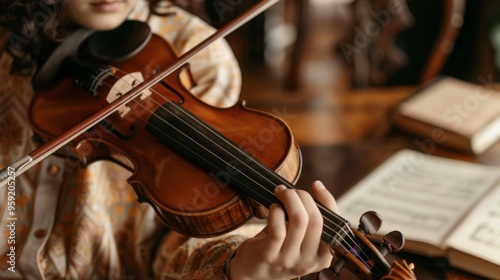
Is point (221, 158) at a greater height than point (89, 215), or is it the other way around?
point (221, 158)

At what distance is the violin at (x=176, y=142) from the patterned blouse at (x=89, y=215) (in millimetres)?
65

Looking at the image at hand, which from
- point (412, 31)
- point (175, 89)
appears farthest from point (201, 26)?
point (412, 31)

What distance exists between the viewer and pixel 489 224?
0.80 meters

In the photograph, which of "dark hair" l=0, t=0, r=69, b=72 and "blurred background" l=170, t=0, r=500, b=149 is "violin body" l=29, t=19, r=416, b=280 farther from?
"blurred background" l=170, t=0, r=500, b=149

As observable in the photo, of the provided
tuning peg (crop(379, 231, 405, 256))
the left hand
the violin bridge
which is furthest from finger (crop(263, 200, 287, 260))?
the violin bridge

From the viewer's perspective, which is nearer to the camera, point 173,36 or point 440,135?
point 173,36

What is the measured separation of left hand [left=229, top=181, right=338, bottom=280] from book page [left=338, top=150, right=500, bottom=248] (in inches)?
9.6

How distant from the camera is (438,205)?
34.0 inches

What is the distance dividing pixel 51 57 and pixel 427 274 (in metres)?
0.53

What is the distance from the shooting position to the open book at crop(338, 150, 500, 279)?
0.76 metres

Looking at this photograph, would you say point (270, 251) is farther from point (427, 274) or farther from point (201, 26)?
point (201, 26)

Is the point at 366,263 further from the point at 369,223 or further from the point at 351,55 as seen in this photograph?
the point at 351,55

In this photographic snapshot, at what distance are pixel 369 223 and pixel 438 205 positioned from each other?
0.99 feet

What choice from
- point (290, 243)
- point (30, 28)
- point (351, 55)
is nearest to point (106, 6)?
point (30, 28)
